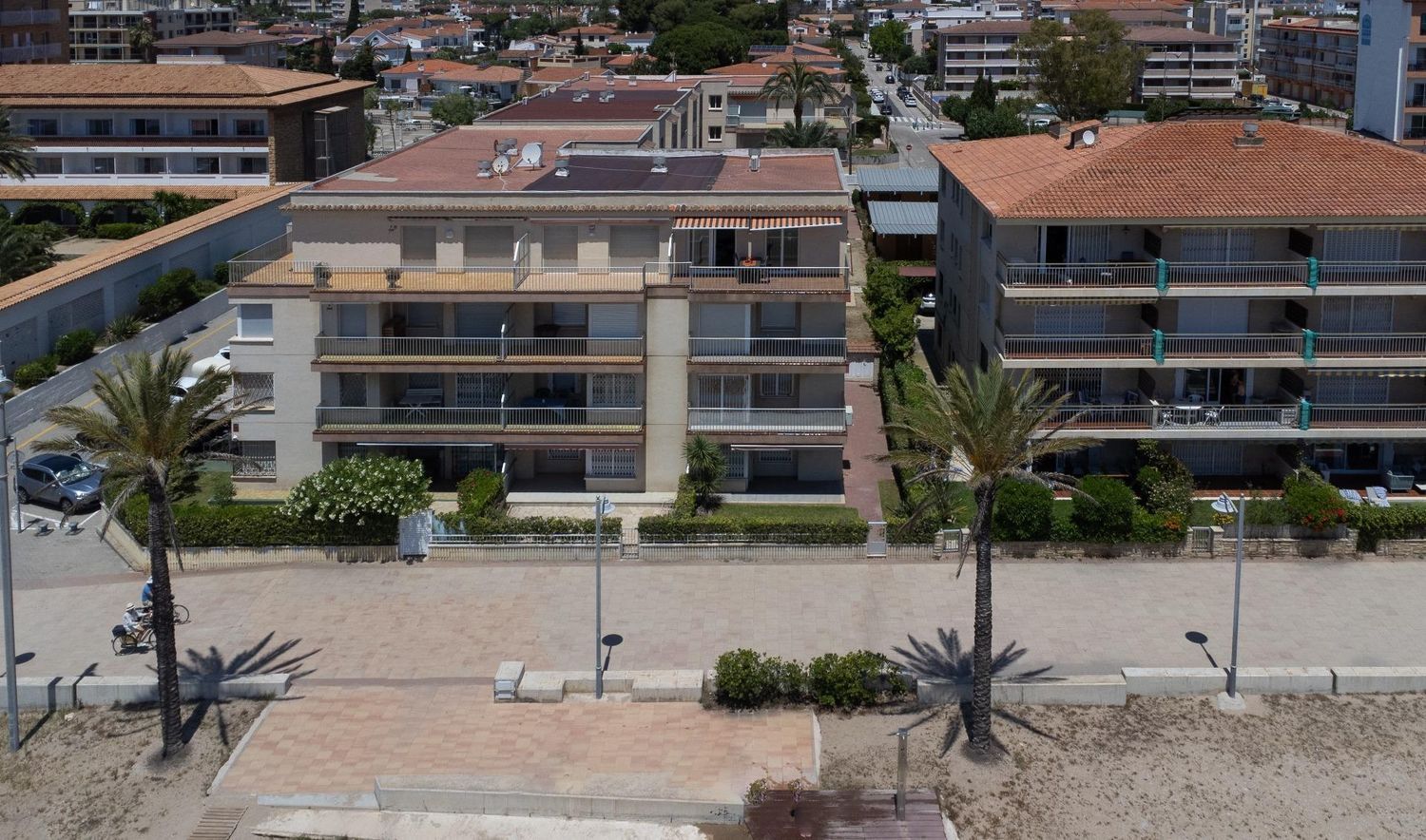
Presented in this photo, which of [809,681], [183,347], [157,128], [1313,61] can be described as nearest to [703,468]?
[809,681]

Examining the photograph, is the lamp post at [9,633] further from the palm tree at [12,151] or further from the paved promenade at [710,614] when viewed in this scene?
the palm tree at [12,151]

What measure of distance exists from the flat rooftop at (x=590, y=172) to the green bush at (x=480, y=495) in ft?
28.7

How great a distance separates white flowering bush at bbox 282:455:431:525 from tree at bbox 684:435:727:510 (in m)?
7.55

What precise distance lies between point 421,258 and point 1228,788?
2686 cm

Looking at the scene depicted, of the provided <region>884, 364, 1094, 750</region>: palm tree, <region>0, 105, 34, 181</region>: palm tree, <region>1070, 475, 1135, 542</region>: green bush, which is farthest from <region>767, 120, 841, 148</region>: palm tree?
<region>884, 364, 1094, 750</region>: palm tree

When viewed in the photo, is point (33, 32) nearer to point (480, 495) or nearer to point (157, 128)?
point (157, 128)

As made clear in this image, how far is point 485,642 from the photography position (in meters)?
35.0

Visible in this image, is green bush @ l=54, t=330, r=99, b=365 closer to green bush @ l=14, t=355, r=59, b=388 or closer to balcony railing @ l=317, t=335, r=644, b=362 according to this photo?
green bush @ l=14, t=355, r=59, b=388

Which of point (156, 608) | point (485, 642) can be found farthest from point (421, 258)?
point (156, 608)

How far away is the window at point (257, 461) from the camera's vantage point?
44.4 meters

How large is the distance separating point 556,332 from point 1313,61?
450ft

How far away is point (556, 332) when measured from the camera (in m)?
44.0

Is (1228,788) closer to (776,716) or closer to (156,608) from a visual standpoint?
(776,716)

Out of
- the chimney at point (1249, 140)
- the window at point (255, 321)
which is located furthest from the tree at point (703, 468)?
the chimney at point (1249, 140)
